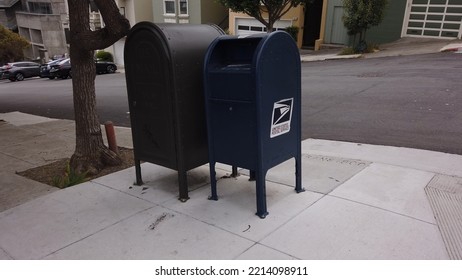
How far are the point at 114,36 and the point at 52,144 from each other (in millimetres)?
3501

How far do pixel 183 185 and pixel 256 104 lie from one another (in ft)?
4.25

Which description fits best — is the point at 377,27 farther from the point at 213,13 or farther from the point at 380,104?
the point at 213,13

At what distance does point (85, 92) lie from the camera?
5.05 meters

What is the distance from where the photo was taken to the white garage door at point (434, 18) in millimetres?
19062

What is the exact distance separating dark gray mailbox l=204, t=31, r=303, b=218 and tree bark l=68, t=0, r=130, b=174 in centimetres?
180

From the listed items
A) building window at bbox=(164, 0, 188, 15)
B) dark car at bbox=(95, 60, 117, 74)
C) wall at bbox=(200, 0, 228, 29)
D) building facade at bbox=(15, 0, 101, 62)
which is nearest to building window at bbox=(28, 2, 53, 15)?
building facade at bbox=(15, 0, 101, 62)

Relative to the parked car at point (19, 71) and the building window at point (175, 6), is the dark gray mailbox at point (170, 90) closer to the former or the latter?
the building window at point (175, 6)

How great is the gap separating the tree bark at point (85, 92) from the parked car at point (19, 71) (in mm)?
32316

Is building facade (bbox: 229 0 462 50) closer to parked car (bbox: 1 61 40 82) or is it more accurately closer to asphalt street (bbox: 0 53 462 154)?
asphalt street (bbox: 0 53 462 154)

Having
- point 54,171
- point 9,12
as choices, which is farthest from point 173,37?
point 9,12

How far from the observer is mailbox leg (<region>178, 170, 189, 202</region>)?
395 centimetres

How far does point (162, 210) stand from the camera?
3.85 m

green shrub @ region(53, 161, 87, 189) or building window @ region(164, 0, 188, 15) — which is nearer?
green shrub @ region(53, 161, 87, 189)

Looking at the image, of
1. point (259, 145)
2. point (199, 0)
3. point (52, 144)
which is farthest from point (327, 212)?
point (199, 0)
